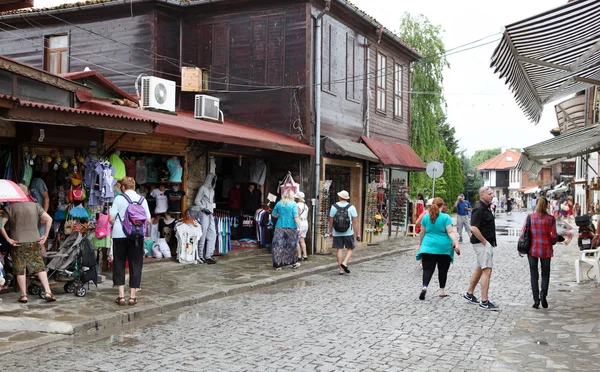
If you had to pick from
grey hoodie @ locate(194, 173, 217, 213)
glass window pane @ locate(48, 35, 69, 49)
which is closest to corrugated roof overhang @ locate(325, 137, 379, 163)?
grey hoodie @ locate(194, 173, 217, 213)

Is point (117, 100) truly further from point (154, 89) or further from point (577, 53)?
point (577, 53)

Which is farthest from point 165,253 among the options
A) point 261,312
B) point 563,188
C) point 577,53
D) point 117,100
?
point 563,188

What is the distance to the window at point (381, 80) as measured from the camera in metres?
20.9

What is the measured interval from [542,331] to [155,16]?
524 inches

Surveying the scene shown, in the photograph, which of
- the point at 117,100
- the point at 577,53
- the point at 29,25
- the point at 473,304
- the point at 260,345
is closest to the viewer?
the point at 260,345

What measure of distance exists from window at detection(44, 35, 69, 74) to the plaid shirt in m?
14.2

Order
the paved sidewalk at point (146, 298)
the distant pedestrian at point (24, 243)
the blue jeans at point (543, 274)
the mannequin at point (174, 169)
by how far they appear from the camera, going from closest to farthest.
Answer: the paved sidewalk at point (146, 298), the distant pedestrian at point (24, 243), the blue jeans at point (543, 274), the mannequin at point (174, 169)

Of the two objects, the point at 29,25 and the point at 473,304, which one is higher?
the point at 29,25

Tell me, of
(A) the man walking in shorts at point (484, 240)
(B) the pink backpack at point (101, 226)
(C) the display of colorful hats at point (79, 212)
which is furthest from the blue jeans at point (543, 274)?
(C) the display of colorful hats at point (79, 212)

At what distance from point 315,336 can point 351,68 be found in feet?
43.1

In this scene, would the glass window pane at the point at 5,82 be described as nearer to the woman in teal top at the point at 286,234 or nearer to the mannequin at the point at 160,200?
the mannequin at the point at 160,200

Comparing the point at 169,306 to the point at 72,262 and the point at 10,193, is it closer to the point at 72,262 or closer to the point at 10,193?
the point at 72,262

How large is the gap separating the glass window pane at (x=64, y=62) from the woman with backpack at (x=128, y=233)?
10.4m

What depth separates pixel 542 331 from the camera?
7520 millimetres
